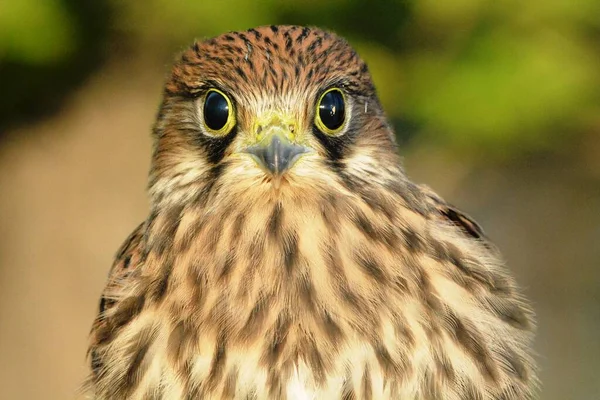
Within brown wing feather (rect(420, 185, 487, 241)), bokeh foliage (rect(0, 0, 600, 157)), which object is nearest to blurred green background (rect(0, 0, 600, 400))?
bokeh foliage (rect(0, 0, 600, 157))

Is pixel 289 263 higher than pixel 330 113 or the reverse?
the reverse

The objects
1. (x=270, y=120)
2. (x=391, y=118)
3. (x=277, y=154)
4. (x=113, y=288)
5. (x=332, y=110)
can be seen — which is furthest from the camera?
(x=391, y=118)

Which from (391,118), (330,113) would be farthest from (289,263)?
(391,118)

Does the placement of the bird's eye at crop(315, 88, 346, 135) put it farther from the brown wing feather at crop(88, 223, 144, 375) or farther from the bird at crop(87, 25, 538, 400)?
the brown wing feather at crop(88, 223, 144, 375)

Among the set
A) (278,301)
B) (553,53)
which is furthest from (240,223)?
(553,53)

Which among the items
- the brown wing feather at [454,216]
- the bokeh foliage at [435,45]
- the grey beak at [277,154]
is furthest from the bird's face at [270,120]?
the bokeh foliage at [435,45]

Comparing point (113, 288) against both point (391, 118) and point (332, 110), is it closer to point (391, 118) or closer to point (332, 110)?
point (332, 110)

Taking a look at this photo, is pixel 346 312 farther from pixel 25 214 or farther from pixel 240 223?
pixel 25 214
